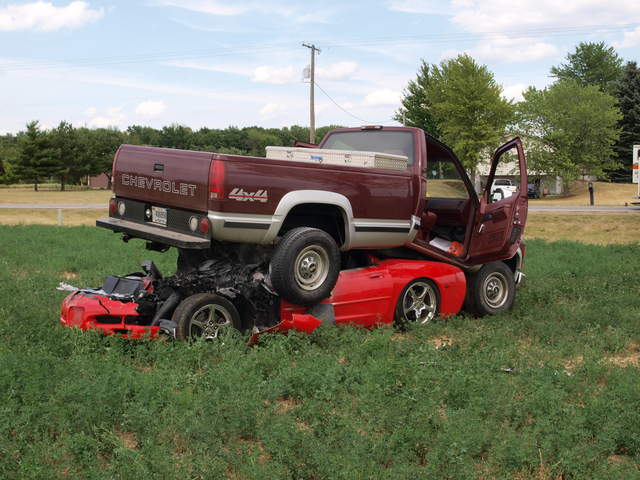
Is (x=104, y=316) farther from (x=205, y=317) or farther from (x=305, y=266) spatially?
(x=305, y=266)

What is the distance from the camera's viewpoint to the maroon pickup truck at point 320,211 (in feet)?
23.0

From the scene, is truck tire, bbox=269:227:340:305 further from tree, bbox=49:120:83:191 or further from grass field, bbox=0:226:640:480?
tree, bbox=49:120:83:191

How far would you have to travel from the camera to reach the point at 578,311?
30.5 feet

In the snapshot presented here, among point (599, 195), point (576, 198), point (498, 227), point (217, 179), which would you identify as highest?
point (599, 195)

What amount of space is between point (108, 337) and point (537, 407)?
3923mm

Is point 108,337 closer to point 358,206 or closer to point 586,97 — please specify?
point 358,206

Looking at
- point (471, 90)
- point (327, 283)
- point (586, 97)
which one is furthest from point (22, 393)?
point (586, 97)

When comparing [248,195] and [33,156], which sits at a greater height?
[33,156]

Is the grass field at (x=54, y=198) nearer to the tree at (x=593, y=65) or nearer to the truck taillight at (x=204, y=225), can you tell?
the truck taillight at (x=204, y=225)

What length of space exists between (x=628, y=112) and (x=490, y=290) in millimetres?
56115

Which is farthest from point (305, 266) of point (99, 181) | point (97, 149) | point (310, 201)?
Result: point (99, 181)

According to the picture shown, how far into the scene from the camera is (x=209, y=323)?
7203mm

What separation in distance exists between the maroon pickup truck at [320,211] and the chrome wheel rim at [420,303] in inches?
19.0

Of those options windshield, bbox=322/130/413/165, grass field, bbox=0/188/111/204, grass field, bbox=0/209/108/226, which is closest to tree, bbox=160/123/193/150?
grass field, bbox=0/188/111/204
